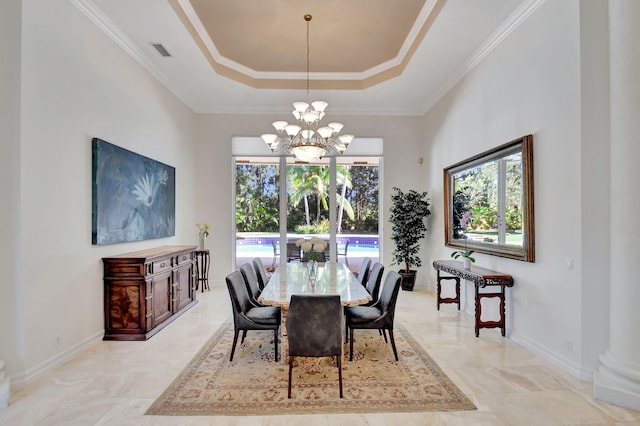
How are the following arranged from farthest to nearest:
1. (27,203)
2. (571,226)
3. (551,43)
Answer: (551,43)
(571,226)
(27,203)

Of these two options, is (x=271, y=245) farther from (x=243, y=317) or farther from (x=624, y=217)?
(x=624, y=217)

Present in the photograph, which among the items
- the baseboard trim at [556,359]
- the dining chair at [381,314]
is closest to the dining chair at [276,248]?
the dining chair at [381,314]

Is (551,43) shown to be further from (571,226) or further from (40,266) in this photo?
(40,266)

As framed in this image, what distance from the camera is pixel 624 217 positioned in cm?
278

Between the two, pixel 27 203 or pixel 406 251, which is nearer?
pixel 27 203

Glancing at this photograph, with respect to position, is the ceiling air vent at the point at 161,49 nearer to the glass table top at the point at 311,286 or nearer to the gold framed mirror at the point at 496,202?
the glass table top at the point at 311,286

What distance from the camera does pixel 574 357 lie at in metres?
3.25

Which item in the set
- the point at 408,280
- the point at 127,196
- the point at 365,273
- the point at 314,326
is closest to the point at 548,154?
the point at 365,273

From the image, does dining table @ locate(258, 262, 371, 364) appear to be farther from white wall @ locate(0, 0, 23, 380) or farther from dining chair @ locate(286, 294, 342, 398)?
white wall @ locate(0, 0, 23, 380)

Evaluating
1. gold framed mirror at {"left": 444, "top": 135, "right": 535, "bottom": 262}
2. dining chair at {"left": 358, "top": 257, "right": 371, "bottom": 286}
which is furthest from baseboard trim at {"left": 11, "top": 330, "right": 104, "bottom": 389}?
gold framed mirror at {"left": 444, "top": 135, "right": 535, "bottom": 262}

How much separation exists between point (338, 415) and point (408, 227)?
4677 mm

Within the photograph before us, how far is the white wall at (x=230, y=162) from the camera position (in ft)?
24.3

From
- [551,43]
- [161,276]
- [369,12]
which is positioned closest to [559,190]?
[551,43]

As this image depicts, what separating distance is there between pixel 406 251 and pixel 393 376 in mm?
3816
